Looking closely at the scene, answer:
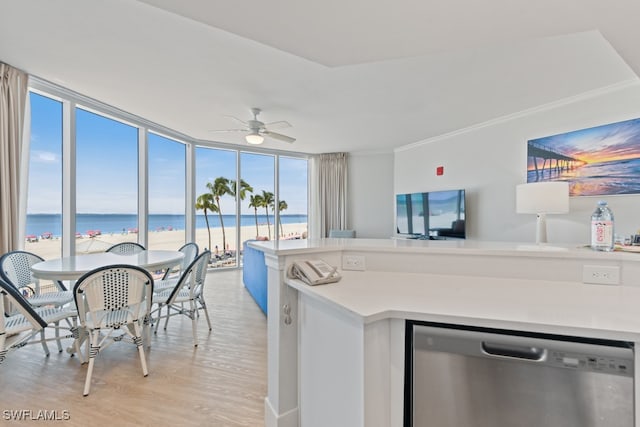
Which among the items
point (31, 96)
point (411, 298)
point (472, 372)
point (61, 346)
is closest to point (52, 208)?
point (31, 96)

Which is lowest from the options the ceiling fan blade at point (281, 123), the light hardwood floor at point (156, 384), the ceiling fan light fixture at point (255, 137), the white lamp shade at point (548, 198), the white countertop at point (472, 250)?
the light hardwood floor at point (156, 384)

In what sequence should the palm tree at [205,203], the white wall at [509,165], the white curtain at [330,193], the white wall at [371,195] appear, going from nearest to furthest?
the white wall at [509,165], the palm tree at [205,203], the white wall at [371,195], the white curtain at [330,193]

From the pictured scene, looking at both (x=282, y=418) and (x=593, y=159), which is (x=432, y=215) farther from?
(x=282, y=418)

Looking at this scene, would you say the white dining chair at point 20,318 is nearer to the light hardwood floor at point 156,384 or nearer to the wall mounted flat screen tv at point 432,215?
the light hardwood floor at point 156,384

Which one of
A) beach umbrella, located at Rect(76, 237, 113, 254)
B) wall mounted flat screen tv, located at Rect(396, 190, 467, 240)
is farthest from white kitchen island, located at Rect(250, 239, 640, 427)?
beach umbrella, located at Rect(76, 237, 113, 254)

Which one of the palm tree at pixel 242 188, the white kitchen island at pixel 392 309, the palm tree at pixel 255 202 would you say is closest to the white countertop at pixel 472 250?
the white kitchen island at pixel 392 309

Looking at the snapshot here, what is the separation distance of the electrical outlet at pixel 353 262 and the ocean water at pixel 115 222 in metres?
3.82

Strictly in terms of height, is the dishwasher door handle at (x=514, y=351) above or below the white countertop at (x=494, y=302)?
below

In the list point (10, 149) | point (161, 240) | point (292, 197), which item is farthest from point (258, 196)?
point (10, 149)

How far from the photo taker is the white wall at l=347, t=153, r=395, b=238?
22.0 feet

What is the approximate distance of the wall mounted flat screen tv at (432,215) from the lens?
4.74 meters

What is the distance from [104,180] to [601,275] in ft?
17.6

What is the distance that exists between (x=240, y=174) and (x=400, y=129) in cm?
354

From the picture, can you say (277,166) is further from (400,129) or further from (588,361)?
(588,361)
